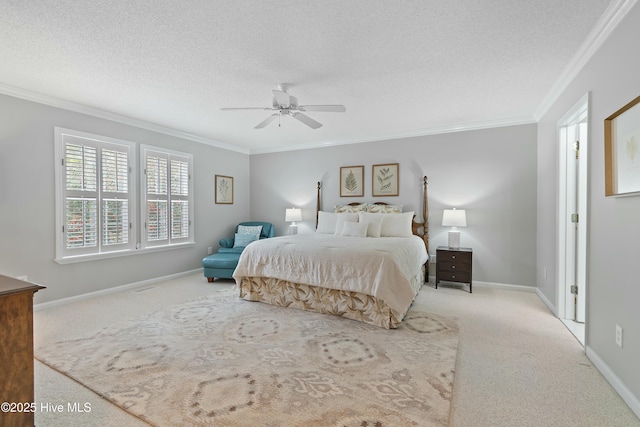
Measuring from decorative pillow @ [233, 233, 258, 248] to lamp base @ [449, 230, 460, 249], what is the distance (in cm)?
348

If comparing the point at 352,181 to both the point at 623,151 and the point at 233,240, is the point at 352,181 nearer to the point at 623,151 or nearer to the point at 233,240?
the point at 233,240

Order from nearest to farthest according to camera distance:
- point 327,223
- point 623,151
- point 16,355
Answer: point 16,355 → point 623,151 → point 327,223

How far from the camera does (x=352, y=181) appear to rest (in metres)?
5.75

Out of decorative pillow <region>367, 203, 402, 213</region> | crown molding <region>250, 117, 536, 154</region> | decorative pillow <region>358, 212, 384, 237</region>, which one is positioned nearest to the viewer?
crown molding <region>250, 117, 536, 154</region>

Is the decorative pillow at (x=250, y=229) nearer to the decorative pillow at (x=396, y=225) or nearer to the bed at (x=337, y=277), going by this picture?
the bed at (x=337, y=277)

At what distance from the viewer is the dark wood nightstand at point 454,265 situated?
439 cm

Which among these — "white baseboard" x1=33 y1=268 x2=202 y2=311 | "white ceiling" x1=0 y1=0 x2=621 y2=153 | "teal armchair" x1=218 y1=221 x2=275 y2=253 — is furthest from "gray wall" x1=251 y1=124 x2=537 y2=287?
"white baseboard" x1=33 y1=268 x2=202 y2=311

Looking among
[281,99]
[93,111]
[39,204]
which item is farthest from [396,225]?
[39,204]

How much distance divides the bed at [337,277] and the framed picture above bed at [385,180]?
1.49 metres

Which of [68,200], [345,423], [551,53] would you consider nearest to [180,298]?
[68,200]

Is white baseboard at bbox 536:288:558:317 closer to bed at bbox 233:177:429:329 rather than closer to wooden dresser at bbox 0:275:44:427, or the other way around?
bed at bbox 233:177:429:329

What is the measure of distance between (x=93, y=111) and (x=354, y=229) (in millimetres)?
4063

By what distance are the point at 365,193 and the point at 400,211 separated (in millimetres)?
788

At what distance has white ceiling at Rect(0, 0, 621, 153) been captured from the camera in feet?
6.80
